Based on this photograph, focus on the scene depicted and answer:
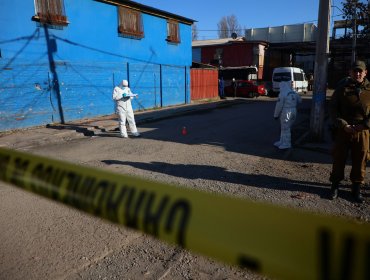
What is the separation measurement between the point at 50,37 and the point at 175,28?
9.74 meters

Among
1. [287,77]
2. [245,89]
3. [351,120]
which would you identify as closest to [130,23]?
[245,89]

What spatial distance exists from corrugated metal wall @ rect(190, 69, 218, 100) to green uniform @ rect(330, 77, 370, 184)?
18.4 metres

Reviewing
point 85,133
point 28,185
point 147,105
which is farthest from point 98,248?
point 147,105

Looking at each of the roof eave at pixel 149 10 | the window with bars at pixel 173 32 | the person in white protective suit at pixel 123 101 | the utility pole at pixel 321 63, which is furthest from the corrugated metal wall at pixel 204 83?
the utility pole at pixel 321 63

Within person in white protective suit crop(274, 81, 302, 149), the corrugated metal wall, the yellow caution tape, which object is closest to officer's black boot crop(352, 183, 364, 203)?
person in white protective suit crop(274, 81, 302, 149)

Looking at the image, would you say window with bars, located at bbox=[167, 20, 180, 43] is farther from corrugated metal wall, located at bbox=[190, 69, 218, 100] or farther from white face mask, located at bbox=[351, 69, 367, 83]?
white face mask, located at bbox=[351, 69, 367, 83]

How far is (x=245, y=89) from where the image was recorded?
85.9 ft

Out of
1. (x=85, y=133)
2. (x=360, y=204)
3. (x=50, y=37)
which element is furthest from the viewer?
(x=50, y=37)

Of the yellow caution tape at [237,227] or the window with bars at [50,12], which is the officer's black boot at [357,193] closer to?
the yellow caution tape at [237,227]

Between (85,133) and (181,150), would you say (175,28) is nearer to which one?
(85,133)

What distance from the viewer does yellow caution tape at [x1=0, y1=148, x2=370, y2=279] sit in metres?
0.90

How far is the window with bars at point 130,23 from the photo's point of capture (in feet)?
52.8

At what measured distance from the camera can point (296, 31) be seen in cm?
5216

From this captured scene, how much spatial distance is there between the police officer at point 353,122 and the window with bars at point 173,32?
16.7 m
